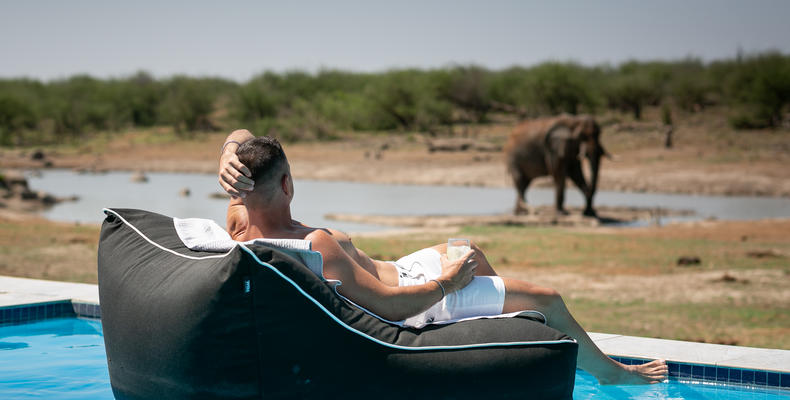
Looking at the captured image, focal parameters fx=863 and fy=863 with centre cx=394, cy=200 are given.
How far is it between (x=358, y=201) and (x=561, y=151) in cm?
596

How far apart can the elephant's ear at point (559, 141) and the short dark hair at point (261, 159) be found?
15.7m

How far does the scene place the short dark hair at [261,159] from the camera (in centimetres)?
325

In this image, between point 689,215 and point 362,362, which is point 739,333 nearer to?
point 362,362

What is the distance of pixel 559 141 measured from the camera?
18578mm

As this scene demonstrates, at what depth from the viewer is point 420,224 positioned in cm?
1630

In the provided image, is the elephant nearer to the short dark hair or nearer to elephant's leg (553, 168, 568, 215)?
elephant's leg (553, 168, 568, 215)

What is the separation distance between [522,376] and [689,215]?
1600 centimetres

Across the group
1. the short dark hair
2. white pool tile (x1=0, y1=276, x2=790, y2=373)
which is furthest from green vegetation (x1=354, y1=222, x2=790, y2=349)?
the short dark hair

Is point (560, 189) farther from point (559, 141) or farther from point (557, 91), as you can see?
point (557, 91)

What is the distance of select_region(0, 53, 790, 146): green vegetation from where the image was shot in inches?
1486

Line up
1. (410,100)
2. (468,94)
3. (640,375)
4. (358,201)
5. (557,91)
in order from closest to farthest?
(640,375) → (358,201) → (557,91) → (410,100) → (468,94)

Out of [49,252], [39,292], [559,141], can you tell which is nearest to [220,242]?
[39,292]

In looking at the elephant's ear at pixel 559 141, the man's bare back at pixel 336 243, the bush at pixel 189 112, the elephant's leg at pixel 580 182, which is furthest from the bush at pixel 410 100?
the man's bare back at pixel 336 243

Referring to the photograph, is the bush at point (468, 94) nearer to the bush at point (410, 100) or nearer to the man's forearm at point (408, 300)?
the bush at point (410, 100)
